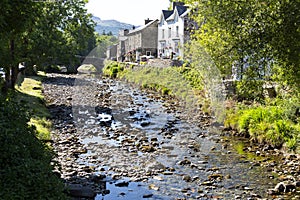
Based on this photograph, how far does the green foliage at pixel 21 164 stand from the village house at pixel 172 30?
140 feet

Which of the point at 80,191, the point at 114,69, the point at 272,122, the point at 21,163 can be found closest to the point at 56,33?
the point at 272,122

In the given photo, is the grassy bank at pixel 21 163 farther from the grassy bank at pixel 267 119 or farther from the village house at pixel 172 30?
the village house at pixel 172 30

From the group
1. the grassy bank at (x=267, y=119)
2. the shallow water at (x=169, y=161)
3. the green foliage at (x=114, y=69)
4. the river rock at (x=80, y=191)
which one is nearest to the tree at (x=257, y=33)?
the grassy bank at (x=267, y=119)

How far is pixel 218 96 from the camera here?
21.6 m

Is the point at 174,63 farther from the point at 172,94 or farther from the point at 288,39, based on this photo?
the point at 288,39

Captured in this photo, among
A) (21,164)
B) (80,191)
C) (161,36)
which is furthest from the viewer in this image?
(161,36)


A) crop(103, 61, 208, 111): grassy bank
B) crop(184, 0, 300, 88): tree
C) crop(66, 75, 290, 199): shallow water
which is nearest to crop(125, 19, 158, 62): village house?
crop(103, 61, 208, 111): grassy bank

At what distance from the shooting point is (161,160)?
42.8ft

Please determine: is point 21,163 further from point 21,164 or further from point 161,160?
point 161,160

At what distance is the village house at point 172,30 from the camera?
51909 mm

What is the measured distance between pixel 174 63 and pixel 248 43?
87.2 ft

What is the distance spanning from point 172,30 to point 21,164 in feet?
171

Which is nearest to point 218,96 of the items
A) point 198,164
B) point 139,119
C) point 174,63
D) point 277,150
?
point 139,119

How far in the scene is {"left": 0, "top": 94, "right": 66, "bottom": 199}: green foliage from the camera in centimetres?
572
